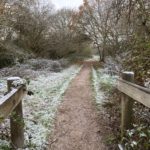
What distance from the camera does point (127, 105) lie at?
409 cm

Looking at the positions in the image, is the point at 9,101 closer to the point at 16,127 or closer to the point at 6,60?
the point at 16,127

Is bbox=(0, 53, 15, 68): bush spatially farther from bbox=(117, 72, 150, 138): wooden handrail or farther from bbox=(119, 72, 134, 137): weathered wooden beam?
bbox=(119, 72, 134, 137): weathered wooden beam

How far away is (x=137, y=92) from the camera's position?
11.1ft

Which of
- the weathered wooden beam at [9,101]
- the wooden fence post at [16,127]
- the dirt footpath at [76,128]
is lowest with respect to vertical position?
the dirt footpath at [76,128]

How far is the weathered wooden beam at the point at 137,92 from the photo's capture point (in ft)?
9.91

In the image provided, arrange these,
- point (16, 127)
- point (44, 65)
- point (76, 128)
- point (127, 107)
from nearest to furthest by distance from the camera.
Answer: point (16, 127), point (127, 107), point (76, 128), point (44, 65)

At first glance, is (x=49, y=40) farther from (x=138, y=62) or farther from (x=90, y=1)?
(x=138, y=62)

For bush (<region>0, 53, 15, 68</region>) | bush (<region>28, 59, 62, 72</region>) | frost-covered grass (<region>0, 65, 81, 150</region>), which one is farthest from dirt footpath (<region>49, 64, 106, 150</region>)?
bush (<region>28, 59, 62, 72</region>)

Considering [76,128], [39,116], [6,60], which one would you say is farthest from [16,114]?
[6,60]

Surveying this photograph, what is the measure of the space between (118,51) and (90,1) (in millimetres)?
17038

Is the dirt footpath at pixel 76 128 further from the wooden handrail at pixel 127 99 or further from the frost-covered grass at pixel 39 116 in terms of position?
the wooden handrail at pixel 127 99

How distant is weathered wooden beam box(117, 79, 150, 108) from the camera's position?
3.02 metres

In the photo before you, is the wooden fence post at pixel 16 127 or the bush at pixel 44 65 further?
the bush at pixel 44 65

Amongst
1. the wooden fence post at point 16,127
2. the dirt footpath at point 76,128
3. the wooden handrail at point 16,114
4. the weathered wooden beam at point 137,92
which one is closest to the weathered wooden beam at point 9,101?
the wooden handrail at point 16,114
